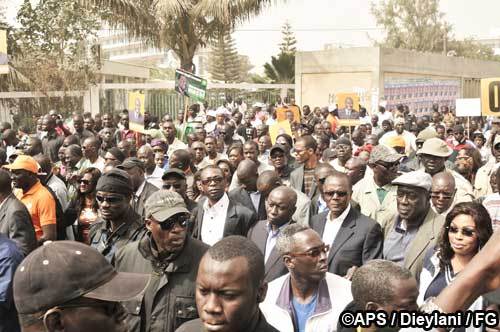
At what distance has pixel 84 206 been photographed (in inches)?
235

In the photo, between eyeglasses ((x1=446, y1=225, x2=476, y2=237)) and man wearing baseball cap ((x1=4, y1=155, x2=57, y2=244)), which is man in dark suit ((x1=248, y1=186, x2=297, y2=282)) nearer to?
eyeglasses ((x1=446, y1=225, x2=476, y2=237))

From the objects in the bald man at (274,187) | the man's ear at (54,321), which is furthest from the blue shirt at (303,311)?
the bald man at (274,187)

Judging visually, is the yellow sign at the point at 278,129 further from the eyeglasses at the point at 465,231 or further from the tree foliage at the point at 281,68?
the tree foliage at the point at 281,68

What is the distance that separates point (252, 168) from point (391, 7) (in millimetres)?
61586

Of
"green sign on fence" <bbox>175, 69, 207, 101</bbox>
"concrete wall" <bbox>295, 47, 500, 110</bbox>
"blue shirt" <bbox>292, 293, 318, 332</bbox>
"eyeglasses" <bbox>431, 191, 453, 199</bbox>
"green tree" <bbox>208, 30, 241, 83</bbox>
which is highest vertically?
"green tree" <bbox>208, 30, 241, 83</bbox>

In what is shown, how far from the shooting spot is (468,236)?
158 inches

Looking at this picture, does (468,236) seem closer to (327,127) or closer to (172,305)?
(172,305)

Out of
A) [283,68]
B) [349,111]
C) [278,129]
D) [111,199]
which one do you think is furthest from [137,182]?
[283,68]

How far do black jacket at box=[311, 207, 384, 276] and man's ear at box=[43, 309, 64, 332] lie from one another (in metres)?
2.96

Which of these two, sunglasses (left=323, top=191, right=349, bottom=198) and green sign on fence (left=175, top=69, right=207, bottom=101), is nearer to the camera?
sunglasses (left=323, top=191, right=349, bottom=198)

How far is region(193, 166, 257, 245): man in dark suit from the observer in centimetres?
571

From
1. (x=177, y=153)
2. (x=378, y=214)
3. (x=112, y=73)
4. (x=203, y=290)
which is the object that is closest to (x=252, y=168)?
(x=177, y=153)

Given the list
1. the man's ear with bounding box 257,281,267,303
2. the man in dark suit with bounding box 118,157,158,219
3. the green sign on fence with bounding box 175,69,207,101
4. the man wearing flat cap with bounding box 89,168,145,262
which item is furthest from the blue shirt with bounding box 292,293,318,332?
the green sign on fence with bounding box 175,69,207,101

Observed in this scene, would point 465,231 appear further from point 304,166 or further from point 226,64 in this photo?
point 226,64
